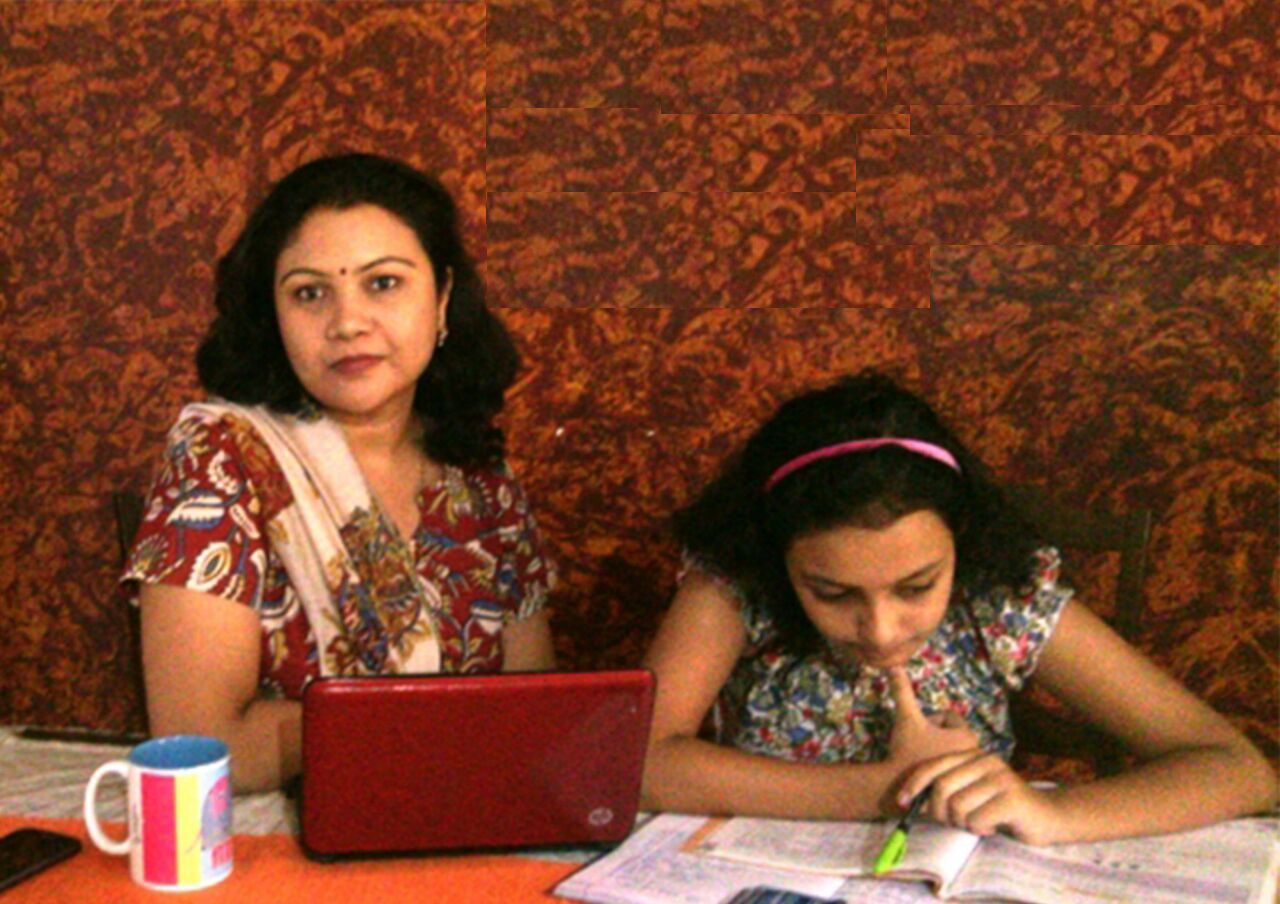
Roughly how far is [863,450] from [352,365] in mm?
575

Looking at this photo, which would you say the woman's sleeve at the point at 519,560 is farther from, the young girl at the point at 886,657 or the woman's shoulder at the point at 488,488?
the young girl at the point at 886,657

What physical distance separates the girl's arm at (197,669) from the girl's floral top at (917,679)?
1.64 ft

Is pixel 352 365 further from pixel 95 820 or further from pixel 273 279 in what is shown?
pixel 95 820

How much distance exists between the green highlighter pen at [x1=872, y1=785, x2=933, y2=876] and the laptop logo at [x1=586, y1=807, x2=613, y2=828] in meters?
0.21

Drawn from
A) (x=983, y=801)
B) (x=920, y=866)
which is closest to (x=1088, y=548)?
(x=983, y=801)

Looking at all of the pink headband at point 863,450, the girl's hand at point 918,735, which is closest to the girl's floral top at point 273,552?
the pink headband at point 863,450

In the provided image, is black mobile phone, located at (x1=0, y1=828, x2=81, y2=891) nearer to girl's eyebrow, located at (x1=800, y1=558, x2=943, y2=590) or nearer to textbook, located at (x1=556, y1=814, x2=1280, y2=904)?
textbook, located at (x1=556, y1=814, x2=1280, y2=904)

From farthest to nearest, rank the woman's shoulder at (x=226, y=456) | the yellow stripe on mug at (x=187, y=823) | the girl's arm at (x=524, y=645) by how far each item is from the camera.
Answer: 1. the girl's arm at (x=524, y=645)
2. the woman's shoulder at (x=226, y=456)
3. the yellow stripe on mug at (x=187, y=823)

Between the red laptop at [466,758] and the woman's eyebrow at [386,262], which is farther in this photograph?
the woman's eyebrow at [386,262]

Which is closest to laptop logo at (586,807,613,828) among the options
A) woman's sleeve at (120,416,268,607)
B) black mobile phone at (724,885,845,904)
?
black mobile phone at (724,885,845,904)

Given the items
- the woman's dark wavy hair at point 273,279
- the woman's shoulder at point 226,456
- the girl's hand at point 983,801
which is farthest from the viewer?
the woman's dark wavy hair at point 273,279

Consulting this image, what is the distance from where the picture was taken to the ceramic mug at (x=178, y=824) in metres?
0.92

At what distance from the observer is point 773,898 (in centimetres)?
93

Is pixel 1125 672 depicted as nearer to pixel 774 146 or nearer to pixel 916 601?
pixel 916 601
